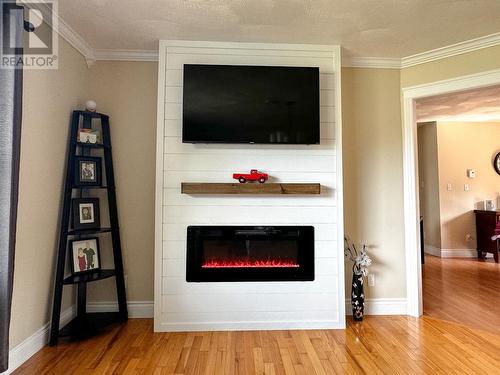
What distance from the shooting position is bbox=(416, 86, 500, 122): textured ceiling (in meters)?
4.30

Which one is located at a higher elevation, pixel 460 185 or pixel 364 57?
pixel 364 57

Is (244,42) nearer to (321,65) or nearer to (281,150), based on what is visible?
(321,65)

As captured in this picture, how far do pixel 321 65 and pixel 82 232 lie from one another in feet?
8.31

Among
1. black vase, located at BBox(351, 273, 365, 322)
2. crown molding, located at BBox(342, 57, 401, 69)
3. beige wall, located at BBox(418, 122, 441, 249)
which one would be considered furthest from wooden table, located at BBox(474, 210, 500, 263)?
black vase, located at BBox(351, 273, 365, 322)

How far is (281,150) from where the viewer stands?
2.78 m

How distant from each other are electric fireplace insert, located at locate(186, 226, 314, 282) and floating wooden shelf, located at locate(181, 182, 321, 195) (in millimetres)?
324

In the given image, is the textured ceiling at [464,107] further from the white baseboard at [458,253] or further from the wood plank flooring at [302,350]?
the wood plank flooring at [302,350]

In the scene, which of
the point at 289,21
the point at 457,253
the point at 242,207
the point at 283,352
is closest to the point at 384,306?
the point at 283,352

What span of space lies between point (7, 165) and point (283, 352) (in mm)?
2163

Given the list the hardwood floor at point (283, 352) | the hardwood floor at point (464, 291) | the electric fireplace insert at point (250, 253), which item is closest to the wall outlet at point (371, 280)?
the hardwood floor at point (283, 352)

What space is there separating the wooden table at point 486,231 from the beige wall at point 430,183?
0.64m

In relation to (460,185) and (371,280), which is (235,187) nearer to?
(371,280)

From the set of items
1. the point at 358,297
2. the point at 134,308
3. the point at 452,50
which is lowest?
the point at 134,308
